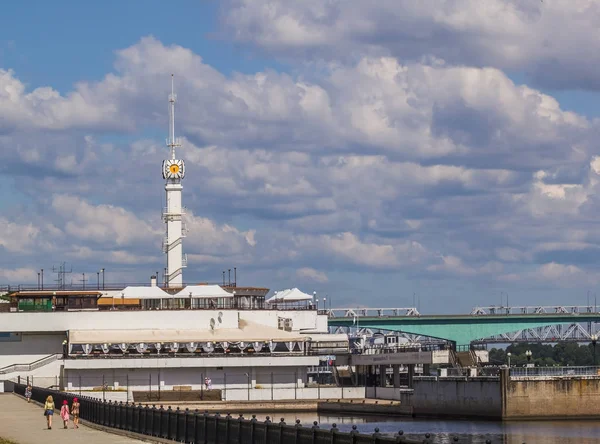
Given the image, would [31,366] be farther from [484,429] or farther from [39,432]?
[39,432]

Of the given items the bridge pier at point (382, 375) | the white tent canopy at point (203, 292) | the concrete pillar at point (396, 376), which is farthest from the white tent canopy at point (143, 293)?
the concrete pillar at point (396, 376)

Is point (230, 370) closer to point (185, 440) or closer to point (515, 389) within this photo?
point (515, 389)

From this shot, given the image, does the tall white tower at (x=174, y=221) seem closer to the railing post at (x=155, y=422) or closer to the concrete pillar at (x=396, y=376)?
the concrete pillar at (x=396, y=376)

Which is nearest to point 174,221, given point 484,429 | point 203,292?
point 203,292

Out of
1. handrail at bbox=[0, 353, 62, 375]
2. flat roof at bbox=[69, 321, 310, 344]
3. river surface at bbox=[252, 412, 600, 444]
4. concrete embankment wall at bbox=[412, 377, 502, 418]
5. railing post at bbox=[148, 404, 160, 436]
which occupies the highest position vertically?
flat roof at bbox=[69, 321, 310, 344]

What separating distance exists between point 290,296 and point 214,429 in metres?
111

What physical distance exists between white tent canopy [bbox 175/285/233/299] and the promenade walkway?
186ft

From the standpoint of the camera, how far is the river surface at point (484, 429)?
7594cm

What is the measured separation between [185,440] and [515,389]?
1900 inches

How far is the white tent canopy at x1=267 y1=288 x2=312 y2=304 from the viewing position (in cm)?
15700

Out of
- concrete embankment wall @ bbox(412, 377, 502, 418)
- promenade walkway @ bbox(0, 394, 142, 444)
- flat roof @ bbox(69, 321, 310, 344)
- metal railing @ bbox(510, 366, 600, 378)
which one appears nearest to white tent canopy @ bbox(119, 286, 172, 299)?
flat roof @ bbox(69, 321, 310, 344)

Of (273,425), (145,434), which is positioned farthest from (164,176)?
(273,425)

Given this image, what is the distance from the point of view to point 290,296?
15738 centimetres

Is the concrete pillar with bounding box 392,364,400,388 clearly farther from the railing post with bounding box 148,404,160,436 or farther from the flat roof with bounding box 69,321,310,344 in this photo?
the railing post with bounding box 148,404,160,436
